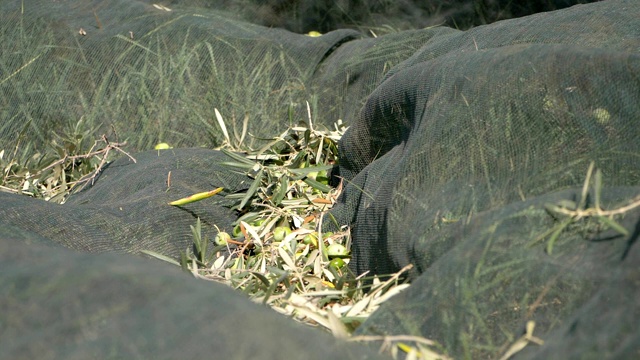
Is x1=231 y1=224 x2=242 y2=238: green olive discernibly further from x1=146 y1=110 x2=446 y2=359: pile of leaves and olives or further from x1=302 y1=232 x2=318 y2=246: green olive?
x1=302 y1=232 x2=318 y2=246: green olive

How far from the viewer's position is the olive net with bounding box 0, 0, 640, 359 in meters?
1.02

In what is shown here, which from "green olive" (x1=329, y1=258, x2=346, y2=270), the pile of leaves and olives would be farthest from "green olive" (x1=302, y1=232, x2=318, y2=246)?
"green olive" (x1=329, y1=258, x2=346, y2=270)

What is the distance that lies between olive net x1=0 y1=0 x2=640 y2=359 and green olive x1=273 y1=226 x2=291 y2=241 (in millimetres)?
151

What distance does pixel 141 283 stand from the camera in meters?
1.04

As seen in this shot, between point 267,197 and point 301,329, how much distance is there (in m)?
1.29

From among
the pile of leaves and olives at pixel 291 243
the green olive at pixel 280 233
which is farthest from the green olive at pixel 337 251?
the green olive at pixel 280 233

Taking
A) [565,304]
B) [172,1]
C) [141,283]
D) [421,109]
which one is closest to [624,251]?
[565,304]

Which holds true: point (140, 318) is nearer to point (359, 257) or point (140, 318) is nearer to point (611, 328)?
point (611, 328)

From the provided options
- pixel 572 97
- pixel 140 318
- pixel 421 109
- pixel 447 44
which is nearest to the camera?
pixel 140 318

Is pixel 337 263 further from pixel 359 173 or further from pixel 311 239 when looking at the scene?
pixel 359 173

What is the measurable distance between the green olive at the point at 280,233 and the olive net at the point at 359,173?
15cm

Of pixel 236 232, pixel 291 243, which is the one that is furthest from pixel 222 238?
pixel 291 243

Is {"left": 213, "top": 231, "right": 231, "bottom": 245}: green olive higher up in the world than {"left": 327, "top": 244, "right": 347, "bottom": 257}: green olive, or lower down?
lower down

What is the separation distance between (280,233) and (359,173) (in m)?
0.24
